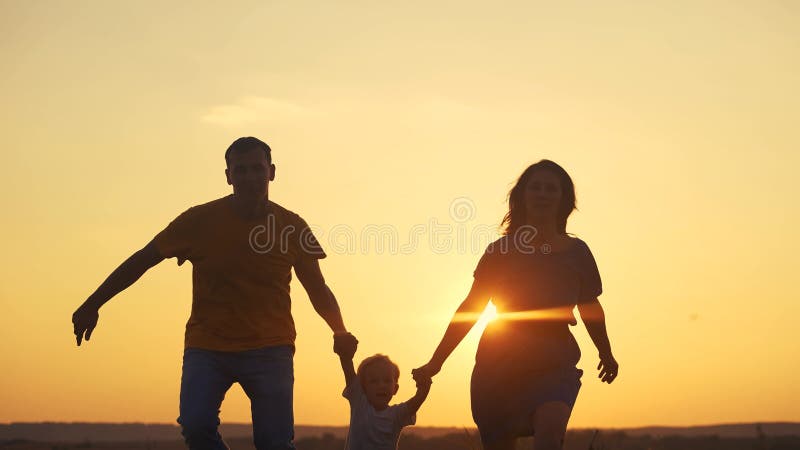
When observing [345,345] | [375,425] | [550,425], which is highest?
[345,345]

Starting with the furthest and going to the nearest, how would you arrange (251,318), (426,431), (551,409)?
(426,431) < (251,318) < (551,409)

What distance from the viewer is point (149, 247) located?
374 inches

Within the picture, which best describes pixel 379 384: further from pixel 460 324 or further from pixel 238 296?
pixel 238 296

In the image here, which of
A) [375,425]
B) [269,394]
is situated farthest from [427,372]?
[269,394]

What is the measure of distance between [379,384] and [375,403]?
15cm

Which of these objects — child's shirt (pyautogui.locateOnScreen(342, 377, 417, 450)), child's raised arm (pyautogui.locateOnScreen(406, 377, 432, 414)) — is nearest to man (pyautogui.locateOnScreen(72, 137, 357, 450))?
child's shirt (pyautogui.locateOnScreen(342, 377, 417, 450))

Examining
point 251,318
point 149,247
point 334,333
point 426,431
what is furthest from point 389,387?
point 426,431

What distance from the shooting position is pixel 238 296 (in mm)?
9242

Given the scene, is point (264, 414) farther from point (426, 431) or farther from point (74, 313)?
point (426, 431)

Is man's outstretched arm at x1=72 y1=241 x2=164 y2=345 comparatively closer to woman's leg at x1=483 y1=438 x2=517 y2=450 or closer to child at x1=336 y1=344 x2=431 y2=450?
child at x1=336 y1=344 x2=431 y2=450

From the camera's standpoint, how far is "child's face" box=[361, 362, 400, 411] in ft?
31.6

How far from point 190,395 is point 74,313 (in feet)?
3.42

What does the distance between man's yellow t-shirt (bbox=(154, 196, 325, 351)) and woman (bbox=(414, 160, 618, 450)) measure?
1.17m

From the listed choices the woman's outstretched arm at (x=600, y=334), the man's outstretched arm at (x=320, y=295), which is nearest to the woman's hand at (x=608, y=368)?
the woman's outstretched arm at (x=600, y=334)
